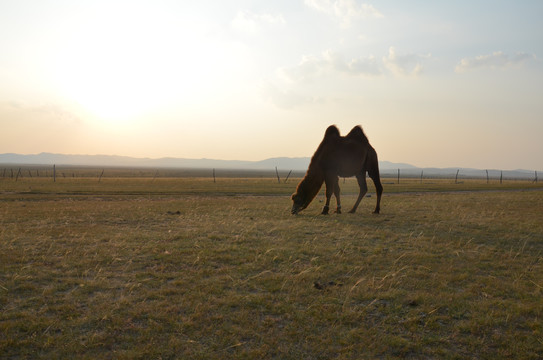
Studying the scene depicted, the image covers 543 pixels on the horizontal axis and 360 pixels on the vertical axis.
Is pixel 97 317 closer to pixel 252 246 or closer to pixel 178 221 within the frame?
pixel 252 246

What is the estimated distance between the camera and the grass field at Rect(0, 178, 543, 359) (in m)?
3.88

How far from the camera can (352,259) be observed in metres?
7.29

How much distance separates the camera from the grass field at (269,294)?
3.88 metres

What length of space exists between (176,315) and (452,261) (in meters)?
5.94

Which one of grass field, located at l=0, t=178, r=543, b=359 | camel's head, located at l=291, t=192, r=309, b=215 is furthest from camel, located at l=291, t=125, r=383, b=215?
grass field, located at l=0, t=178, r=543, b=359

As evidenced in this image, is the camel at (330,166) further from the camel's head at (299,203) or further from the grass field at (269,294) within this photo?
the grass field at (269,294)

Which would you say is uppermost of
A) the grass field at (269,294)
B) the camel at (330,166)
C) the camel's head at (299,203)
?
the camel at (330,166)

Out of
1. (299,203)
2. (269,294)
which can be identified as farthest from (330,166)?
(269,294)

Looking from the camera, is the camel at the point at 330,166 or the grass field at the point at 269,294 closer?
the grass field at the point at 269,294

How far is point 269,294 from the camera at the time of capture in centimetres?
531

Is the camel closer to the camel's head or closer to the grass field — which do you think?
the camel's head

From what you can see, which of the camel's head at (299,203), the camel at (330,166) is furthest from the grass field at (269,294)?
the camel at (330,166)

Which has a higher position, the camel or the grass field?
the camel

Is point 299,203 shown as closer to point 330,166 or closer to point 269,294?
point 330,166
